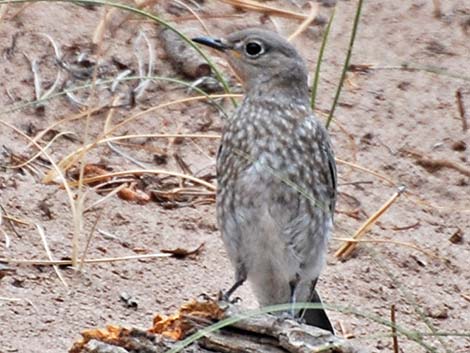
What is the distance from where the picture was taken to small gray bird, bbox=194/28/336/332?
5.76 meters

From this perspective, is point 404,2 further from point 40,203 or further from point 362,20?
point 40,203

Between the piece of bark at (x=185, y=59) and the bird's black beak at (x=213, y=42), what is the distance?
1973mm

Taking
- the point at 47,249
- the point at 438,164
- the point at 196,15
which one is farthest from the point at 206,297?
the point at 196,15

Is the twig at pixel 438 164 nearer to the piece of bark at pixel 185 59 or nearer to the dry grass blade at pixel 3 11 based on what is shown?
the piece of bark at pixel 185 59

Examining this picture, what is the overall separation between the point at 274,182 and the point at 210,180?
1650 mm

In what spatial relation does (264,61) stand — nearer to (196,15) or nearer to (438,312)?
(438,312)

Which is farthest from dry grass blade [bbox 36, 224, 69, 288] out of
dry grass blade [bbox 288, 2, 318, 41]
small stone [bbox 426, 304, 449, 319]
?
dry grass blade [bbox 288, 2, 318, 41]

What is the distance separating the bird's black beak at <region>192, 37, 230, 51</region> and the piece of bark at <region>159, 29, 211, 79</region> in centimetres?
197

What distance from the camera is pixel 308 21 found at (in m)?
8.80

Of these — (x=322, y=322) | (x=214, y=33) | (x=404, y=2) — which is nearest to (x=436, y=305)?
(x=322, y=322)

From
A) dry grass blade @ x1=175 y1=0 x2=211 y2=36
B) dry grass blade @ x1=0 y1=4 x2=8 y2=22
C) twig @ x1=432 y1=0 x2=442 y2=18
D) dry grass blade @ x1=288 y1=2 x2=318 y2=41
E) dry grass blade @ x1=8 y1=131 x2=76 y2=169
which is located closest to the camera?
dry grass blade @ x1=8 y1=131 x2=76 y2=169

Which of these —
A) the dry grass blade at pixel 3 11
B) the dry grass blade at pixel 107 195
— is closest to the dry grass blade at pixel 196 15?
the dry grass blade at pixel 3 11

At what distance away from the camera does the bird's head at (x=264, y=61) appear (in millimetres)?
6094

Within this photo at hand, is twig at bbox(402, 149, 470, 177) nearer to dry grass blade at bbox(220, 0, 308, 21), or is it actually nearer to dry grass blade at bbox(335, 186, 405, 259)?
dry grass blade at bbox(335, 186, 405, 259)
